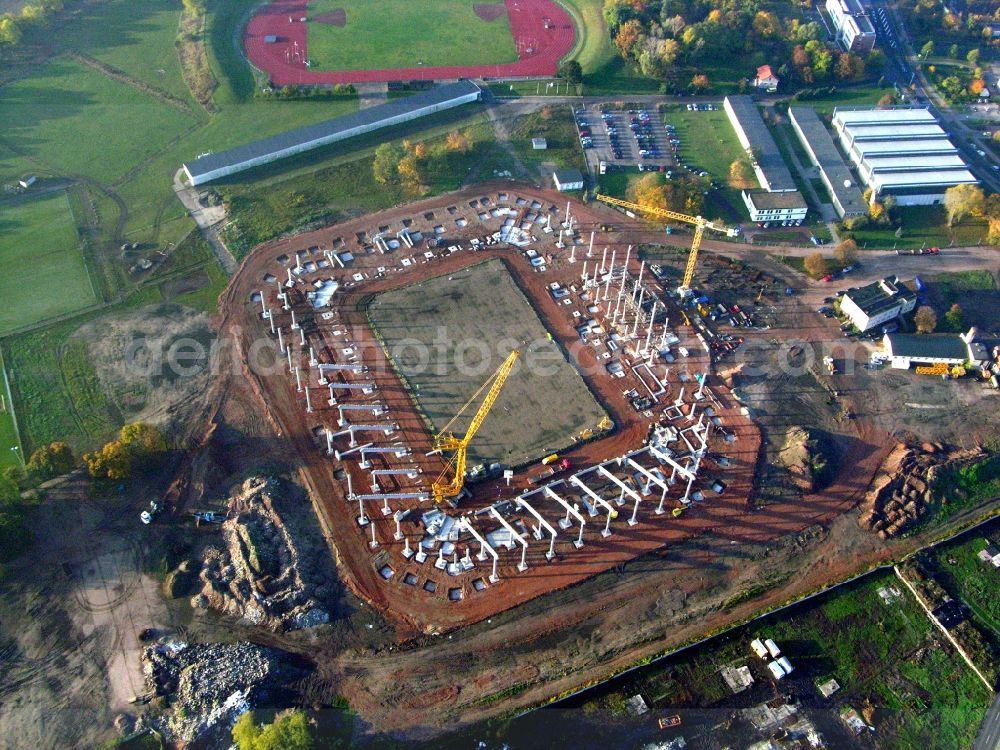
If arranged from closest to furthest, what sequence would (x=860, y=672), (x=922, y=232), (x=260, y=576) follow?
(x=860, y=672) → (x=260, y=576) → (x=922, y=232)

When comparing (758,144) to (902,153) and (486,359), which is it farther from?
(486,359)

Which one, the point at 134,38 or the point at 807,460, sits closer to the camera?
the point at 807,460

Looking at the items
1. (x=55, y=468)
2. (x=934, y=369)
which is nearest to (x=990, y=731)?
(x=934, y=369)

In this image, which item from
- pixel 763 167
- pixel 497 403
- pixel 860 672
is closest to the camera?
pixel 860 672

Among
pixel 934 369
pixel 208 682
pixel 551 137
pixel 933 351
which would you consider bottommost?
pixel 934 369

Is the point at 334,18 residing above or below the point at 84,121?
above

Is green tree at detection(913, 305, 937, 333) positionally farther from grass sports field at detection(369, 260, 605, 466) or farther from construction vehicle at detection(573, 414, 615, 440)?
grass sports field at detection(369, 260, 605, 466)

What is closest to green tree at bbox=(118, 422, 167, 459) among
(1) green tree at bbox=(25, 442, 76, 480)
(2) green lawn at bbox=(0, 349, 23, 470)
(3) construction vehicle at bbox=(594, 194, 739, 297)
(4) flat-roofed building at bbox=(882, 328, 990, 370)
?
(1) green tree at bbox=(25, 442, 76, 480)

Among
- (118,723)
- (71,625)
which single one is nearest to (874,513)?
(118,723)
